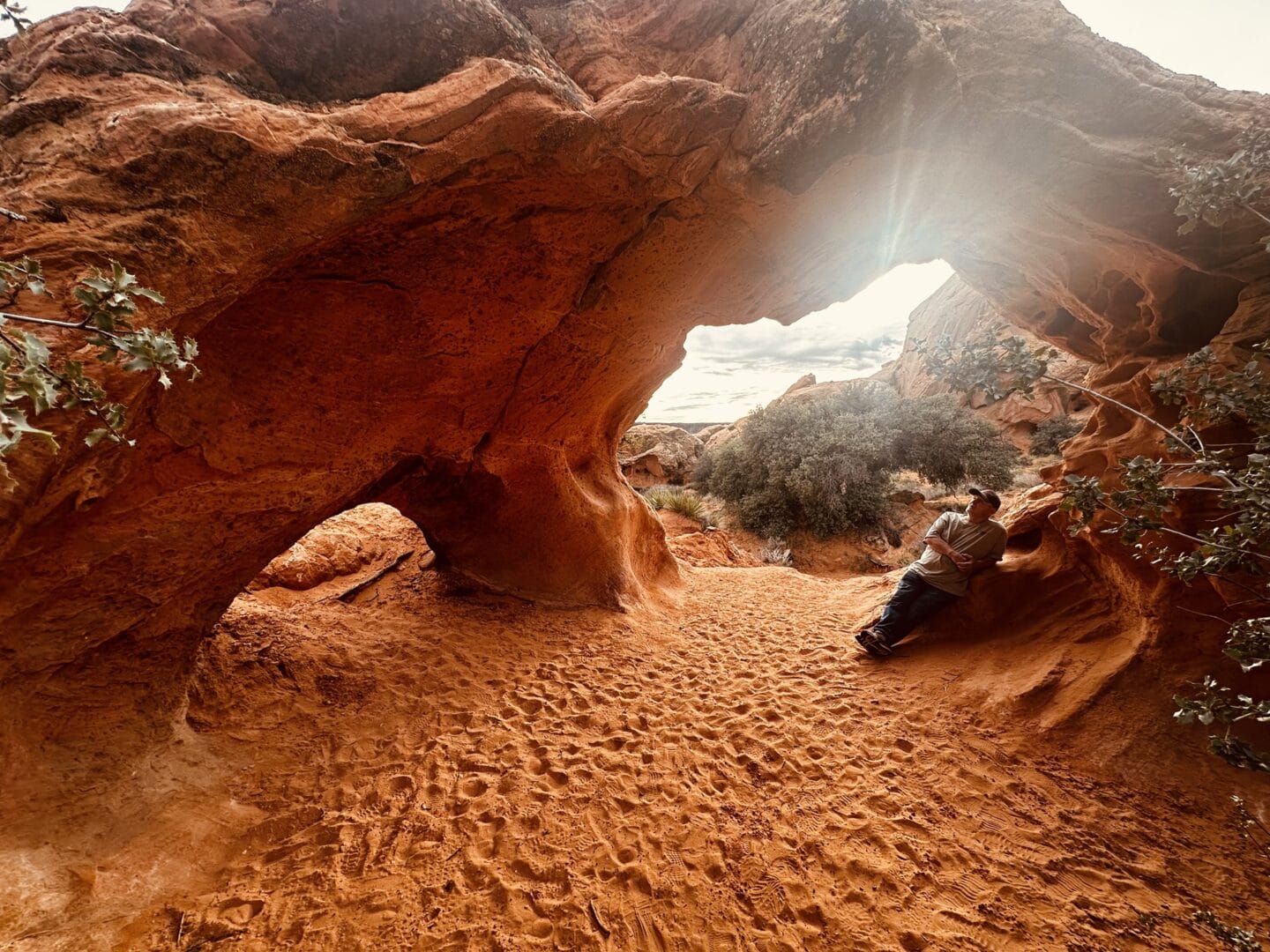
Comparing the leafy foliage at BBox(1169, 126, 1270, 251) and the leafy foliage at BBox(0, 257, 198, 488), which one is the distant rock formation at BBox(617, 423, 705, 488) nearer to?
the leafy foliage at BBox(1169, 126, 1270, 251)

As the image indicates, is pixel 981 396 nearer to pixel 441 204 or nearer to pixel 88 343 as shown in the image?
pixel 441 204

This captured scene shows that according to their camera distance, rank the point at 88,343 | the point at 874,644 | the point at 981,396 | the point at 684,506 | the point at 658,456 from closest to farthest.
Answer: the point at 88,343
the point at 874,644
the point at 684,506
the point at 658,456
the point at 981,396

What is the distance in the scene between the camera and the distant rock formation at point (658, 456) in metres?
19.9

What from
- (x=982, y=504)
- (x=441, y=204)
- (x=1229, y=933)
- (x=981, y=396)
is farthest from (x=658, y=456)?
(x=1229, y=933)

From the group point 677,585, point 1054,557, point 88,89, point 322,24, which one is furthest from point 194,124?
point 677,585

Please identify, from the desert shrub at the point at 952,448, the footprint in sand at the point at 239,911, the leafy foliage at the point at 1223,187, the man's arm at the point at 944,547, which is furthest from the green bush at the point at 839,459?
the footprint in sand at the point at 239,911

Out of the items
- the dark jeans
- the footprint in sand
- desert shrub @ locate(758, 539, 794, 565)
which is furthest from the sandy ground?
desert shrub @ locate(758, 539, 794, 565)

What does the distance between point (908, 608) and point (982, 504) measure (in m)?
1.39

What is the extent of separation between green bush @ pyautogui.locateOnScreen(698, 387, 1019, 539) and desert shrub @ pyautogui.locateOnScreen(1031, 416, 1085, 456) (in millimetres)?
3755

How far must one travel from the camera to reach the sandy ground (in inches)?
94.7

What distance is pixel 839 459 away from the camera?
1398 cm

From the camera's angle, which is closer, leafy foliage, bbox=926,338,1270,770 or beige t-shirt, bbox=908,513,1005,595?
A: leafy foliage, bbox=926,338,1270,770

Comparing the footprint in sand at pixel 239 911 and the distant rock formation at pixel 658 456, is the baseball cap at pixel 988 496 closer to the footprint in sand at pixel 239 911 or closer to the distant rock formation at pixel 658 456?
the footprint in sand at pixel 239 911

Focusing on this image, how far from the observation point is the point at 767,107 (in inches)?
132
